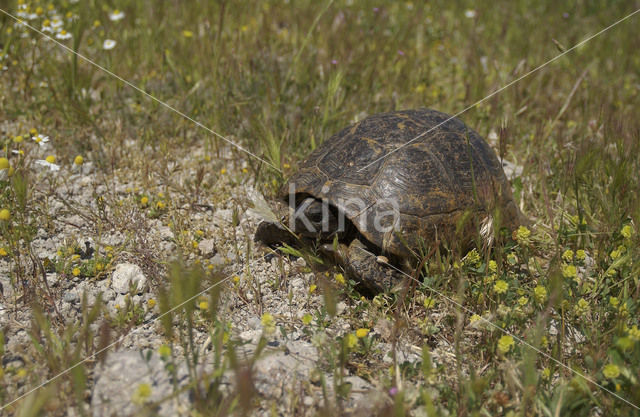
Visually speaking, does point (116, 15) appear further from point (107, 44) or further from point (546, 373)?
point (546, 373)

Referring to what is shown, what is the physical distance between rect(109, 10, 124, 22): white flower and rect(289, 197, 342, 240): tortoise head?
11.6 feet

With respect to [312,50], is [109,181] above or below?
below

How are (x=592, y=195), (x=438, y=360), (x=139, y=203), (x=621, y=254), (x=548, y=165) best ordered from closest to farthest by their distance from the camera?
(x=438, y=360)
(x=621, y=254)
(x=139, y=203)
(x=592, y=195)
(x=548, y=165)

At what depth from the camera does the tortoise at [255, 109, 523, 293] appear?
2877 millimetres

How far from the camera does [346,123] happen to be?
14.7 ft

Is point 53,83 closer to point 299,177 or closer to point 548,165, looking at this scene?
point 299,177

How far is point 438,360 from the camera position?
2.52m

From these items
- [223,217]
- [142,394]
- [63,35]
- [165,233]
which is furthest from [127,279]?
[63,35]

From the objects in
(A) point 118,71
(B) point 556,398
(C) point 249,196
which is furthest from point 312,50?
(B) point 556,398

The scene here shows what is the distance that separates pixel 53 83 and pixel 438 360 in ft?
14.0

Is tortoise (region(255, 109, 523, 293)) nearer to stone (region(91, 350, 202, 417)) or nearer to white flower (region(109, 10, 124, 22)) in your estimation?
stone (region(91, 350, 202, 417))

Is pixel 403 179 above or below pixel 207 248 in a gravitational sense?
above

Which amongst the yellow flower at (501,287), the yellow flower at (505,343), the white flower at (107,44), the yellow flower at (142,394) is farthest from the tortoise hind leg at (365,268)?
the white flower at (107,44)

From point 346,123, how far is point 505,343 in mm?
2685
